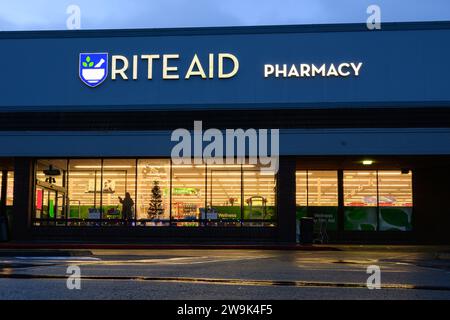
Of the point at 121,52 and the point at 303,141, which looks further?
the point at 121,52

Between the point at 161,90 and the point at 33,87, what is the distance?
5.32m

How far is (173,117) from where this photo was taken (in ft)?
82.0

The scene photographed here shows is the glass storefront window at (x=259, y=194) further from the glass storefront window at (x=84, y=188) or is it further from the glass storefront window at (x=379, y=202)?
the glass storefront window at (x=84, y=188)

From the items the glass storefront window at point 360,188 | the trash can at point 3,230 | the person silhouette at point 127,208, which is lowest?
the trash can at point 3,230

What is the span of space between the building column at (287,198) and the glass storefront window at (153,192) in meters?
4.55

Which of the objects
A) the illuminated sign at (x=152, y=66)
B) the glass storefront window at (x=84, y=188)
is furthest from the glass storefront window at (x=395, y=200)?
the glass storefront window at (x=84, y=188)

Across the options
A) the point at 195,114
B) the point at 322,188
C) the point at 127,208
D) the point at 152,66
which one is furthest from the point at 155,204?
the point at 322,188

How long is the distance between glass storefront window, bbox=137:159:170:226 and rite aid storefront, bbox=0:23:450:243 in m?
0.04

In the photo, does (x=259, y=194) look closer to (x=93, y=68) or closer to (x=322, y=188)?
(x=322, y=188)

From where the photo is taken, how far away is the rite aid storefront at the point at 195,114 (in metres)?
24.5
